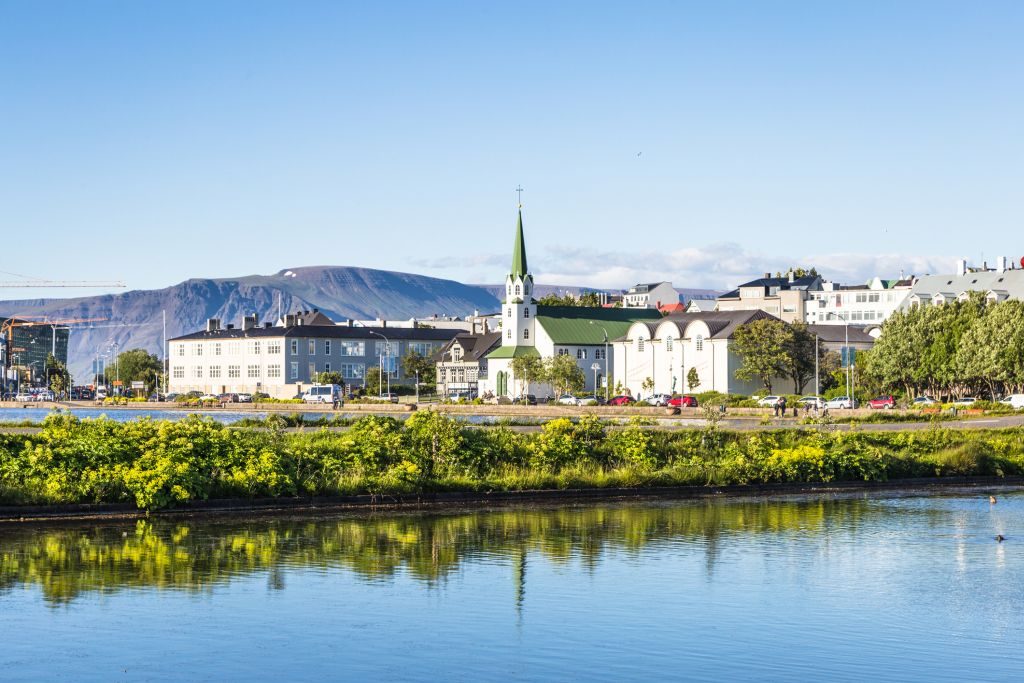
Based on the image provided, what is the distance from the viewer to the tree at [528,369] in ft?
482

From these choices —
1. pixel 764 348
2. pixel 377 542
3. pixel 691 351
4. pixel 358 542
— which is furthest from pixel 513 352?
pixel 358 542

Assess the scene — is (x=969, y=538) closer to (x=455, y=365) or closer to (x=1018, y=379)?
(x=1018, y=379)

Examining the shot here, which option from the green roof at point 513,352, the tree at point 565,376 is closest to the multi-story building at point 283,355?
the green roof at point 513,352

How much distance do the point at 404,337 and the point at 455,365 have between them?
1967cm

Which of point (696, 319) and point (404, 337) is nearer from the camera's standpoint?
point (696, 319)

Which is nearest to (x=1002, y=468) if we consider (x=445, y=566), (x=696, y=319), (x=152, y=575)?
(x=445, y=566)

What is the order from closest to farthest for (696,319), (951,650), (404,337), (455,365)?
(951,650) → (696,319) → (455,365) → (404,337)

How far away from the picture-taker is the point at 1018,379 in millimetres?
100000

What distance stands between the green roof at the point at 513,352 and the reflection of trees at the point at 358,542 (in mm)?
127614

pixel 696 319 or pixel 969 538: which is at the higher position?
pixel 696 319

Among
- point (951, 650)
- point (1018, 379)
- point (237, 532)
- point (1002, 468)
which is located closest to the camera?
point (951, 650)

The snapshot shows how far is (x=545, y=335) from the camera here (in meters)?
161

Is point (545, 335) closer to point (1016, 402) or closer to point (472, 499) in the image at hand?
point (1016, 402)

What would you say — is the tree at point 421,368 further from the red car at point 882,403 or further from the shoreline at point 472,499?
the shoreline at point 472,499
